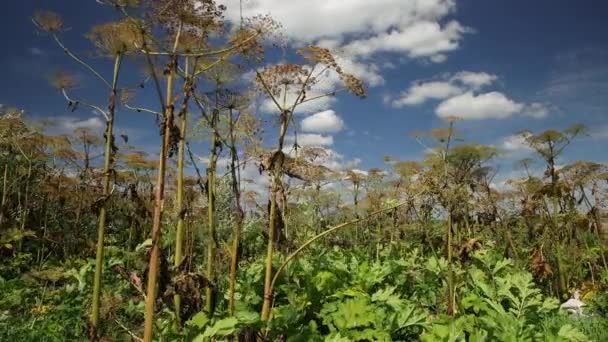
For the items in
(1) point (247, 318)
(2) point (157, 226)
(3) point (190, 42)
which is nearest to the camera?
(2) point (157, 226)

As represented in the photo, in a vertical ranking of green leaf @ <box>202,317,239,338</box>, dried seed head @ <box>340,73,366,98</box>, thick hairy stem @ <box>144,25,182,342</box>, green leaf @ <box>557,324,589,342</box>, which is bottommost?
green leaf @ <box>557,324,589,342</box>

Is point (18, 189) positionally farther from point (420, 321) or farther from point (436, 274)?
point (420, 321)

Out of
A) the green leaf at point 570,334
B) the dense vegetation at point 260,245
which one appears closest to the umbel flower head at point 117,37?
the dense vegetation at point 260,245

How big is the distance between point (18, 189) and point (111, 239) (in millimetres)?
A: 2715

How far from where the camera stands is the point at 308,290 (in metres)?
5.18

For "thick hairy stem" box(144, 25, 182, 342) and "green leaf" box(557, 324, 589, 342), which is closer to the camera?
"thick hairy stem" box(144, 25, 182, 342)

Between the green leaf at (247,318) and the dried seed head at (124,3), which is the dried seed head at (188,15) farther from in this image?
the green leaf at (247,318)

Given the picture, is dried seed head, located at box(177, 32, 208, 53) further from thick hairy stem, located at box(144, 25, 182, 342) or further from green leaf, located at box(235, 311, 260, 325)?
green leaf, located at box(235, 311, 260, 325)

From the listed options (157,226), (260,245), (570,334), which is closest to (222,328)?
(157,226)

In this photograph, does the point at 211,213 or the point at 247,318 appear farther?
the point at 211,213

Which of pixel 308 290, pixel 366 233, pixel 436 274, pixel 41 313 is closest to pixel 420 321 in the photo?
pixel 308 290

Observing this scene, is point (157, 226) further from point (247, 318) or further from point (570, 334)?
point (570, 334)

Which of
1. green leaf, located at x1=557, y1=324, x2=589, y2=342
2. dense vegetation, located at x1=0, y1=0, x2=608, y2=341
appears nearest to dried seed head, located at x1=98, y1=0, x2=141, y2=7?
dense vegetation, located at x1=0, y1=0, x2=608, y2=341

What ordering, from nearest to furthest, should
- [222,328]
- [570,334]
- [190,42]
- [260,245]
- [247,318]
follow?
[222,328] < [247,318] < [190,42] < [570,334] < [260,245]
